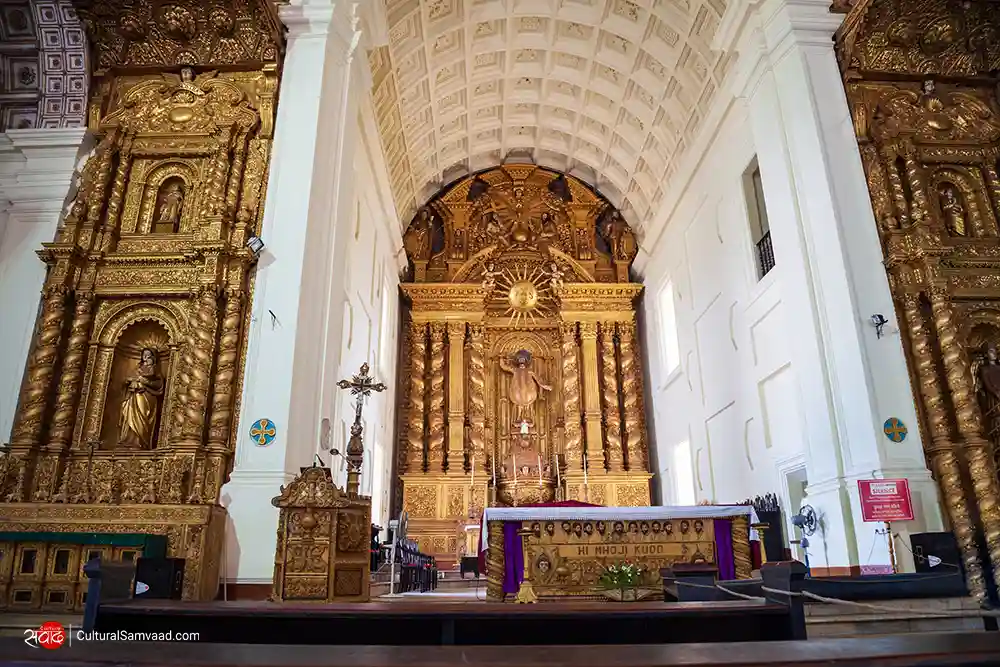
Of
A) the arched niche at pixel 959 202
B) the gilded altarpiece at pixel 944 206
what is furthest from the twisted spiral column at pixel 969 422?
the arched niche at pixel 959 202

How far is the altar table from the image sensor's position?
7383 mm

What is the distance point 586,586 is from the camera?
735 cm

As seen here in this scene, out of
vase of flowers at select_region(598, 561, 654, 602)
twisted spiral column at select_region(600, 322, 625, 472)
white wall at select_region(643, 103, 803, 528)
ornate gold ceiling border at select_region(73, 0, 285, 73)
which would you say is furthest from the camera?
twisted spiral column at select_region(600, 322, 625, 472)

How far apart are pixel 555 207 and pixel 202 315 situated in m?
12.1

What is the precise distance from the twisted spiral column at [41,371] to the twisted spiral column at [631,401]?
474 inches

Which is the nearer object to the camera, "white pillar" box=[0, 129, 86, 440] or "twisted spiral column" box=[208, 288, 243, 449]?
"twisted spiral column" box=[208, 288, 243, 449]

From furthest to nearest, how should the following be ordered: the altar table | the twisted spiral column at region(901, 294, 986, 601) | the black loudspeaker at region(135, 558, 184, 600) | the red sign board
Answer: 1. the altar table
2. the red sign board
3. the twisted spiral column at region(901, 294, 986, 601)
4. the black loudspeaker at region(135, 558, 184, 600)

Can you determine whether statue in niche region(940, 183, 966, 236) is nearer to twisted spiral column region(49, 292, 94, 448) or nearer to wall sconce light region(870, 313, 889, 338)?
wall sconce light region(870, 313, 889, 338)

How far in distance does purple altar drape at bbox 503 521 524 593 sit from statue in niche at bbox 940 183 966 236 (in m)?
7.62

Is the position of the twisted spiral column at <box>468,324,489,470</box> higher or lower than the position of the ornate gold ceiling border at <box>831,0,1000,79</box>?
lower

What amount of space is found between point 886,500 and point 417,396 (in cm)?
1116

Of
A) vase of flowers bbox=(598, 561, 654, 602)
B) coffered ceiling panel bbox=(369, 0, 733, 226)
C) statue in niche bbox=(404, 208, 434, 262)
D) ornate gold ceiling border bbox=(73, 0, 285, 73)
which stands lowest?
vase of flowers bbox=(598, 561, 654, 602)

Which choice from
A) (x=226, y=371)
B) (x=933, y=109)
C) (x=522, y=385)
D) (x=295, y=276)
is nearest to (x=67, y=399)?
(x=226, y=371)

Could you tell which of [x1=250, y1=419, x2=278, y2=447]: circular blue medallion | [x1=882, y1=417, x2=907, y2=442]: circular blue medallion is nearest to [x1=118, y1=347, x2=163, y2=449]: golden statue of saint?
[x1=250, y1=419, x2=278, y2=447]: circular blue medallion
